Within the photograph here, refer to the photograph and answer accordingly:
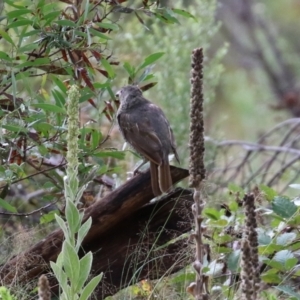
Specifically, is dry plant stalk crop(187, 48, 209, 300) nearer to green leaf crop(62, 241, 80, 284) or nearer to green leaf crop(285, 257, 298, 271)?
green leaf crop(62, 241, 80, 284)

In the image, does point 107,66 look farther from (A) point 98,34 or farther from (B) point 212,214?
(B) point 212,214

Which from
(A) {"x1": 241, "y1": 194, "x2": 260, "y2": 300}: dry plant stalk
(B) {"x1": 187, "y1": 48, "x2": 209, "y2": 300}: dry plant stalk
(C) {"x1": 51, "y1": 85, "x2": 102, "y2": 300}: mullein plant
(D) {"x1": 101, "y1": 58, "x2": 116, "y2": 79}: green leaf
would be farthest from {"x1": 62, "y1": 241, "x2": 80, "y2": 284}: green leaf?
(D) {"x1": 101, "y1": 58, "x2": 116, "y2": 79}: green leaf

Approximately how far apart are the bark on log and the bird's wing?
0.56m

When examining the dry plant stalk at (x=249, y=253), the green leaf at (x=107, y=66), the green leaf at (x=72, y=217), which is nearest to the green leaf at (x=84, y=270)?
the green leaf at (x=72, y=217)

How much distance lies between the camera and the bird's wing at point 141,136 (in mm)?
4207

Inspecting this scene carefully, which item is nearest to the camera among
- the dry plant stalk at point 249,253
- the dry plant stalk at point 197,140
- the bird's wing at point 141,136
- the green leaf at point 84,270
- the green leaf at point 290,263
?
the dry plant stalk at point 249,253

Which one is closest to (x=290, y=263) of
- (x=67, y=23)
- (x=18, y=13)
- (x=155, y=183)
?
(x=155, y=183)

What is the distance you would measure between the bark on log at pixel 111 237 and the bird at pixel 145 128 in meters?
0.38

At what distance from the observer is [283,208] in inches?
124

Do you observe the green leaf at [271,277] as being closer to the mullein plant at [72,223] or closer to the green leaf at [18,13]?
the mullein plant at [72,223]

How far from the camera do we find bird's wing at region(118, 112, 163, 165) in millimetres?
4207

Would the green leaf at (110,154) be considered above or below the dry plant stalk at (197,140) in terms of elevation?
below

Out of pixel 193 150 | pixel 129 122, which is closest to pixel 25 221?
pixel 129 122

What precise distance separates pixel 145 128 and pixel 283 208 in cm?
156
